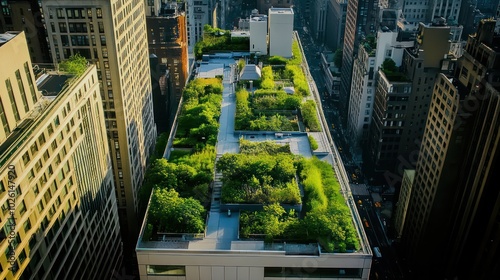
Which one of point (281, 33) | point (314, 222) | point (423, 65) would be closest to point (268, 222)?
point (314, 222)

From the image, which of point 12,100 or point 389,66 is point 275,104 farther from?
point 12,100

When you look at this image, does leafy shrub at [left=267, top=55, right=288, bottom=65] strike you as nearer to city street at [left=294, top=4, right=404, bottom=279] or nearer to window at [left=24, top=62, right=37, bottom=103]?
city street at [left=294, top=4, right=404, bottom=279]

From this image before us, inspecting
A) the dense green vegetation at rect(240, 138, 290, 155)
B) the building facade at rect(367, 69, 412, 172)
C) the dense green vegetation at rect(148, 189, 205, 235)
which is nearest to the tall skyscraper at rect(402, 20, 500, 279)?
the building facade at rect(367, 69, 412, 172)

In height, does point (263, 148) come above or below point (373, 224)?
above

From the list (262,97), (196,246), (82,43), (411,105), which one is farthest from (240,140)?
(411,105)

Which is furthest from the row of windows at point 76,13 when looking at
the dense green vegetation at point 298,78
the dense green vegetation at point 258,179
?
the dense green vegetation at point 298,78
